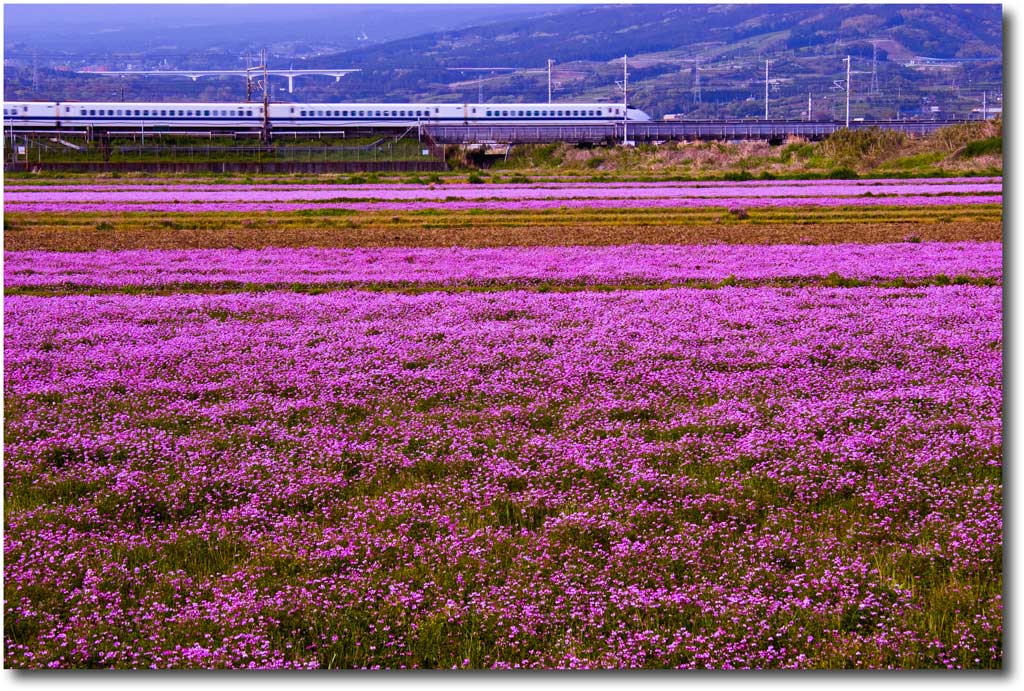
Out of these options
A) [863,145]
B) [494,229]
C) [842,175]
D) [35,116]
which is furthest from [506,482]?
[35,116]

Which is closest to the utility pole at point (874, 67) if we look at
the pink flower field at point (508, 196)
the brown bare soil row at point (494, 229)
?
the brown bare soil row at point (494, 229)

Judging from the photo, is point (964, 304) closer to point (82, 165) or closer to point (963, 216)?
point (963, 216)

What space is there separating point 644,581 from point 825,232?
22194 mm

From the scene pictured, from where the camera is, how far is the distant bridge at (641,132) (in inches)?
3508

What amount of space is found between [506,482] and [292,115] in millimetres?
A: 101242

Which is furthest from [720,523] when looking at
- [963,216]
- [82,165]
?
[82,165]

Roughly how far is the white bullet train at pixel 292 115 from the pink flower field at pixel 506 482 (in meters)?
86.5

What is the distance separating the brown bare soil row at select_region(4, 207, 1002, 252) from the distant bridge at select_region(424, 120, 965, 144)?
5555 centimetres

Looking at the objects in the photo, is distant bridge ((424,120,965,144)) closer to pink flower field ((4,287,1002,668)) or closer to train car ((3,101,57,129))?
train car ((3,101,57,129))

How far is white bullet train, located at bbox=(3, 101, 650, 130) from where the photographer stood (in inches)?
3777

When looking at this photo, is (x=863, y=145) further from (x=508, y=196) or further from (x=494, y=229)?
(x=494, y=229)

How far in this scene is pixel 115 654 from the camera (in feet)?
19.0

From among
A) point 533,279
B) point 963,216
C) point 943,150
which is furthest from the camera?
point 943,150

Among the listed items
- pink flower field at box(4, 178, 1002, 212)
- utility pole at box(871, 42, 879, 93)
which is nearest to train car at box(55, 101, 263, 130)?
pink flower field at box(4, 178, 1002, 212)
